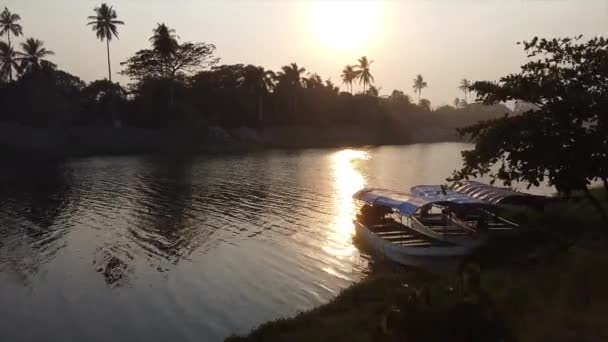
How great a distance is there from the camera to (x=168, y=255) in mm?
24828

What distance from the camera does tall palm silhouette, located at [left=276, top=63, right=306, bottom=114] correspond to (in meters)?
122

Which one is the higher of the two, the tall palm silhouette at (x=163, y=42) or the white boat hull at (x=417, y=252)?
the tall palm silhouette at (x=163, y=42)

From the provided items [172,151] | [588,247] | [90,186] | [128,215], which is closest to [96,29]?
[172,151]

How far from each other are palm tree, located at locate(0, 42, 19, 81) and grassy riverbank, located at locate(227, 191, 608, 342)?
9473 cm

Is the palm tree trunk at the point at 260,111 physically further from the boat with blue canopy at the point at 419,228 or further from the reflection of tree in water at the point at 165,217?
the boat with blue canopy at the point at 419,228

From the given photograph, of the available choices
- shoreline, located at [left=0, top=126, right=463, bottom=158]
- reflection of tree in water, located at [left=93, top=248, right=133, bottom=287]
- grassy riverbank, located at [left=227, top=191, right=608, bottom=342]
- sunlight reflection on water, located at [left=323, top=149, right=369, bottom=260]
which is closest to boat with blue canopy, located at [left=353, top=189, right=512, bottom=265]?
grassy riverbank, located at [left=227, top=191, right=608, bottom=342]

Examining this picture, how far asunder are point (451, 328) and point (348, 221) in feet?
77.7

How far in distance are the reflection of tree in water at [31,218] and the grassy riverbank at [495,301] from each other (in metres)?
15.6

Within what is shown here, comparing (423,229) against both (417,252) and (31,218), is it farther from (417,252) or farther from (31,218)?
(31,218)

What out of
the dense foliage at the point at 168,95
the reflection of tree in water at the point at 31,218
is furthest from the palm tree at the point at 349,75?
the reflection of tree in water at the point at 31,218

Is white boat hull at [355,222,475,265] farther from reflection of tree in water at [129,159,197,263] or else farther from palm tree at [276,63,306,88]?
palm tree at [276,63,306,88]

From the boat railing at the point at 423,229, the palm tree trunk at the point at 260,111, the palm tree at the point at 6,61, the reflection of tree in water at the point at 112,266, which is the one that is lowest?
the reflection of tree in water at the point at 112,266

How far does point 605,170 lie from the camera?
597 inches

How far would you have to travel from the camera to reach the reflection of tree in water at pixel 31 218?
24.9 m
